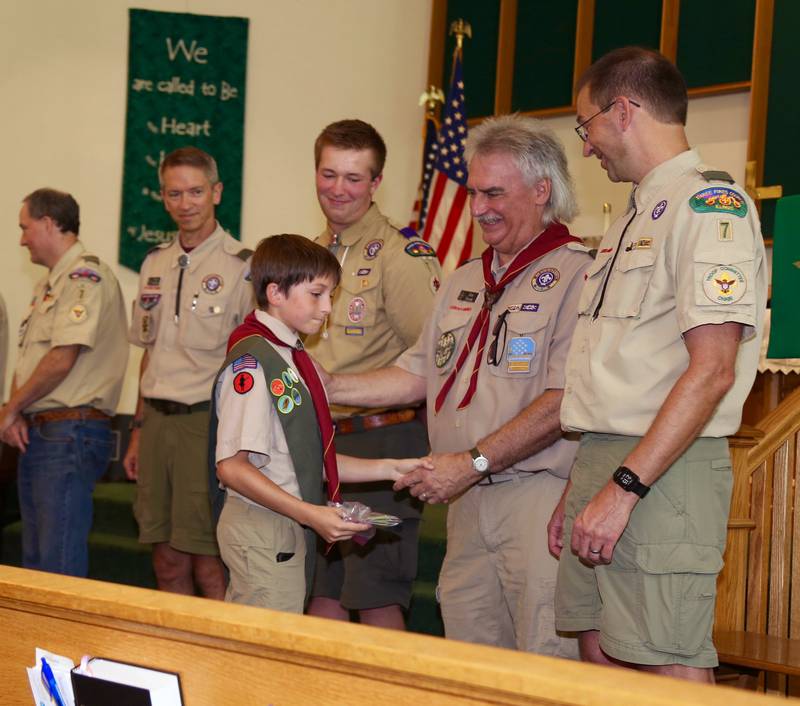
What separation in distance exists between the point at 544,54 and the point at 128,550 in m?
4.11

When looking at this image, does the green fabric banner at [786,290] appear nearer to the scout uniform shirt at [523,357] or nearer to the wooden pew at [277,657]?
the scout uniform shirt at [523,357]

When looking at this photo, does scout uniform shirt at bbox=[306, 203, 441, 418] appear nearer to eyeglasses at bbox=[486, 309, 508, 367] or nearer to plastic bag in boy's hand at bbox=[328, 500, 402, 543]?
eyeglasses at bbox=[486, 309, 508, 367]

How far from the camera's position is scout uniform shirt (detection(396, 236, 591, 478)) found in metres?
2.59

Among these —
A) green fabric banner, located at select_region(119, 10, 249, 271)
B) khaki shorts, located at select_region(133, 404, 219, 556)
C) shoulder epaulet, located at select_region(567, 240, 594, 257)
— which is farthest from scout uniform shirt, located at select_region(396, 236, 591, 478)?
green fabric banner, located at select_region(119, 10, 249, 271)

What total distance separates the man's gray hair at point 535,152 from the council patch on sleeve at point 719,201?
0.67 m

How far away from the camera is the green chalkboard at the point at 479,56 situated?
710 centimetres

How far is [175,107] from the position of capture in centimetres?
704

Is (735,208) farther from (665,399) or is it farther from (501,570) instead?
(501,570)

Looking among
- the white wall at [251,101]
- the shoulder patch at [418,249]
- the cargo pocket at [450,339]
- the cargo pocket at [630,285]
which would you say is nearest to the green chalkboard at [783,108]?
the white wall at [251,101]

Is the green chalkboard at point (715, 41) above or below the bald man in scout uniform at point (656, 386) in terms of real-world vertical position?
above

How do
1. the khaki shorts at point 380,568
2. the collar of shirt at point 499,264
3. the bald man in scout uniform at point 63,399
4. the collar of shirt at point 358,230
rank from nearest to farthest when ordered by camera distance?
the collar of shirt at point 499,264
the khaki shorts at point 380,568
the collar of shirt at point 358,230
the bald man in scout uniform at point 63,399

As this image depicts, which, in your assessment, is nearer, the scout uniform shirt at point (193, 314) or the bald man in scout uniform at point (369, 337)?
the bald man in scout uniform at point (369, 337)

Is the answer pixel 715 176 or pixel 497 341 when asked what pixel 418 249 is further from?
pixel 715 176

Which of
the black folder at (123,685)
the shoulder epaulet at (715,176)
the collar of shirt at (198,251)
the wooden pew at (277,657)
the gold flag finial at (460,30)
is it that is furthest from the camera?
the gold flag finial at (460,30)
